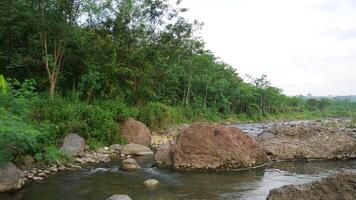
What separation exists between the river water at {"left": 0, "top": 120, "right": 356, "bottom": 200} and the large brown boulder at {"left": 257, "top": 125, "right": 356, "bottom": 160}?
60.1 inches

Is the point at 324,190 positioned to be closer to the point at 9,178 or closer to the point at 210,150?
the point at 210,150

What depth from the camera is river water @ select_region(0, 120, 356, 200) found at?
11.1 meters

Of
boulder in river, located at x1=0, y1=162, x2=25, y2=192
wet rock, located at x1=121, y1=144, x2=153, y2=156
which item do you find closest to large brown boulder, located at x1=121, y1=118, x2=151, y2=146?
wet rock, located at x1=121, y1=144, x2=153, y2=156

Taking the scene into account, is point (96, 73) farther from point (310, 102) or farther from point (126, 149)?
point (310, 102)

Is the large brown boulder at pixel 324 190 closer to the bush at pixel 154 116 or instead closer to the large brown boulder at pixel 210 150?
the large brown boulder at pixel 210 150

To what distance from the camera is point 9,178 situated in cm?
1123

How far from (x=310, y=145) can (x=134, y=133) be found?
9.04 m

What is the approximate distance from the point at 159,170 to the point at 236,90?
46.1 metres

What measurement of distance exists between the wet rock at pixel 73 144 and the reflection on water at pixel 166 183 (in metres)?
1.61

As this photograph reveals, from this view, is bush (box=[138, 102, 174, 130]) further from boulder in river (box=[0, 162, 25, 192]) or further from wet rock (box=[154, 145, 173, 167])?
boulder in river (box=[0, 162, 25, 192])

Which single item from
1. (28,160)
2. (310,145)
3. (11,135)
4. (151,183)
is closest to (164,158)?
(151,183)

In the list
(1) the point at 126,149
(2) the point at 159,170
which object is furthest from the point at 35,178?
(1) the point at 126,149

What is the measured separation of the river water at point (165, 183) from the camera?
11.1 m

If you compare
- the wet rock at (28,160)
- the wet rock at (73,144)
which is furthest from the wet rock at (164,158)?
the wet rock at (28,160)
